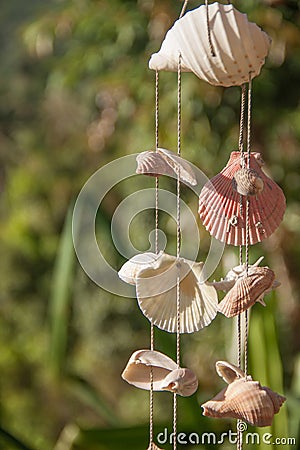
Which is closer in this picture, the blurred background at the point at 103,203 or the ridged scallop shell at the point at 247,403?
the ridged scallop shell at the point at 247,403

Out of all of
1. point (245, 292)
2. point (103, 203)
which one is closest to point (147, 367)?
point (245, 292)

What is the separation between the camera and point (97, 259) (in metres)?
2.37

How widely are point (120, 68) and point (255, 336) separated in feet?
3.43

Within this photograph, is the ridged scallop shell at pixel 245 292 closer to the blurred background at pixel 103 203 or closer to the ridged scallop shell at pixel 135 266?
the ridged scallop shell at pixel 135 266

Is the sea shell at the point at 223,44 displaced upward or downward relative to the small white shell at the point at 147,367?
upward

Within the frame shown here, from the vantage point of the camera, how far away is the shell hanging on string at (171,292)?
0.65m

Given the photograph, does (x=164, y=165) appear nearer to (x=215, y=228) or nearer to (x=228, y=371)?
(x=215, y=228)

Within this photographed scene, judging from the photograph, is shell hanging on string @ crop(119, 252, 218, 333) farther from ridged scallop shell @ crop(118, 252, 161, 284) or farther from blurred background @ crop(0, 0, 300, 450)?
blurred background @ crop(0, 0, 300, 450)

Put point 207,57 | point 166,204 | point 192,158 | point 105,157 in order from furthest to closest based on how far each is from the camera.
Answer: point 105,157, point 192,158, point 166,204, point 207,57

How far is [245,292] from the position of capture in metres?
0.62

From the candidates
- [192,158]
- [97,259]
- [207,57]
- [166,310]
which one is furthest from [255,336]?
[97,259]

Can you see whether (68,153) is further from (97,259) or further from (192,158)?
(192,158)

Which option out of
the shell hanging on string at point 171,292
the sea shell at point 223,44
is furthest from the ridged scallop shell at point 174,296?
the sea shell at point 223,44

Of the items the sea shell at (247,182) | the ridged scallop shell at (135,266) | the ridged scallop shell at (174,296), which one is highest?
the sea shell at (247,182)
